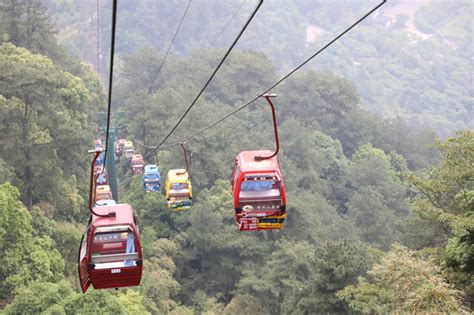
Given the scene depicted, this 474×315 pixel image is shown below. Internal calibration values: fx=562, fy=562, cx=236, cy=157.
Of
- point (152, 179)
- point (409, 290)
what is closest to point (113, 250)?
point (409, 290)

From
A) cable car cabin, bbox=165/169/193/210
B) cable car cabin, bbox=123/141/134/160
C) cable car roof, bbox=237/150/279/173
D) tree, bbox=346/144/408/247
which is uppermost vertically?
cable car cabin, bbox=123/141/134/160

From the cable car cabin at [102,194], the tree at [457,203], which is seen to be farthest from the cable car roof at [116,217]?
the cable car cabin at [102,194]

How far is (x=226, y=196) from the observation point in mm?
35812

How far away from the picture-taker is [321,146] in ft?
176

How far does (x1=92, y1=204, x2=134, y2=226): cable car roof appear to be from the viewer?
1028 centimetres

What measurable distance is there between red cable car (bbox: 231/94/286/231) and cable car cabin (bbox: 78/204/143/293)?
2.99 metres

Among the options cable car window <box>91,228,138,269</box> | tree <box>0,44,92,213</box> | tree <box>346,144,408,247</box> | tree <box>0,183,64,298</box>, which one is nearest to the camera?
cable car window <box>91,228,138,269</box>

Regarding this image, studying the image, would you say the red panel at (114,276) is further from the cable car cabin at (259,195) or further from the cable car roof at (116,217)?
the cable car cabin at (259,195)

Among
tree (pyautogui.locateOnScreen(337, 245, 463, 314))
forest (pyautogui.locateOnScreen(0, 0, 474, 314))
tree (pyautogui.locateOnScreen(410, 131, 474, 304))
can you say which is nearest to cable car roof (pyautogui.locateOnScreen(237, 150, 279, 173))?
tree (pyautogui.locateOnScreen(337, 245, 463, 314))

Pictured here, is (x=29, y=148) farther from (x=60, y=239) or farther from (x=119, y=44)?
(x=119, y=44)

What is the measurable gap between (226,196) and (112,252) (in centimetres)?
2528

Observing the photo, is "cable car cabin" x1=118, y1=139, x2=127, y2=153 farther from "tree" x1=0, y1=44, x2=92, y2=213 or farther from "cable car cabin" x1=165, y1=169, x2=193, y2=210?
"cable car cabin" x1=165, y1=169, x2=193, y2=210

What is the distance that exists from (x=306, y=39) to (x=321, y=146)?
307ft

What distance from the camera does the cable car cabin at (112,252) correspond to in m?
10.3
